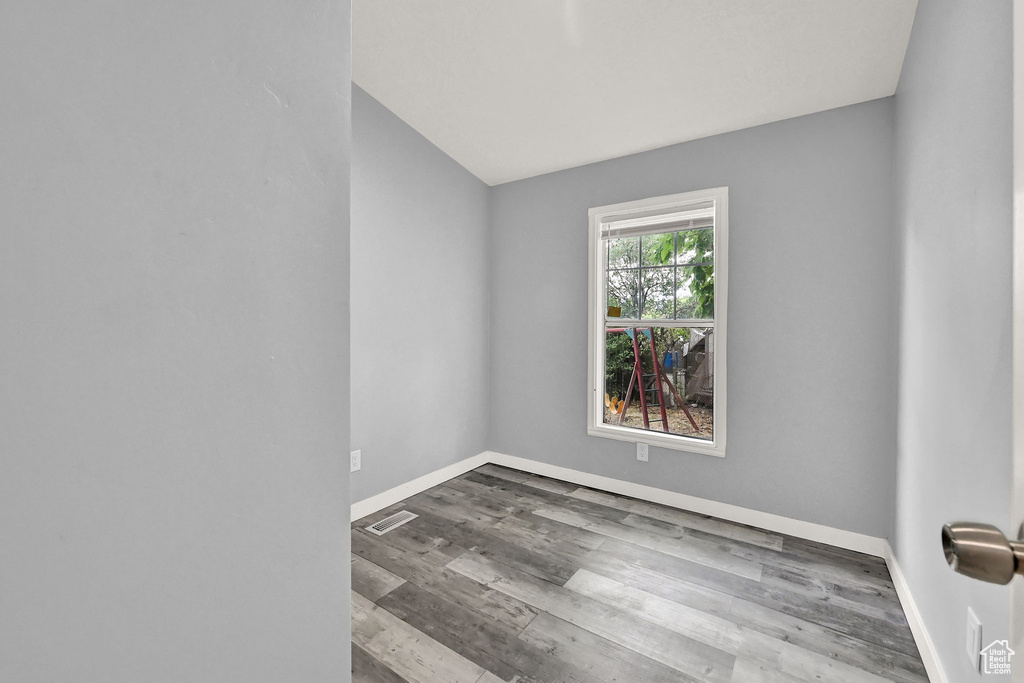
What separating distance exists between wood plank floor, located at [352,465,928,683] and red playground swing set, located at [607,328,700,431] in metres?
0.65

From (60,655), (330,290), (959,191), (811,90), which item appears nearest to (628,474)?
(959,191)

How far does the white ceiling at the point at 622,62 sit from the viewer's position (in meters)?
1.83

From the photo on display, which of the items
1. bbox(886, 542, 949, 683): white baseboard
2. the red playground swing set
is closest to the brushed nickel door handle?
bbox(886, 542, 949, 683): white baseboard

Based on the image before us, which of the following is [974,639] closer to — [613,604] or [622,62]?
[613,604]

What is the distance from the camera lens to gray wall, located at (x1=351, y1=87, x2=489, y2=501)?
258 centimetres

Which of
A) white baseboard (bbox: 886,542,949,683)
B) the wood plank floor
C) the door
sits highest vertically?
the door

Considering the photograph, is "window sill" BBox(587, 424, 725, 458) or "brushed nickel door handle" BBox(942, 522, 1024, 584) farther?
"window sill" BBox(587, 424, 725, 458)

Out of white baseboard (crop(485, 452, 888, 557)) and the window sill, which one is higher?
the window sill

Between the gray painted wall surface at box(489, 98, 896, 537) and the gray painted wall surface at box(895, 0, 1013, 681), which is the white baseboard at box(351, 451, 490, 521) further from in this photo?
the gray painted wall surface at box(895, 0, 1013, 681)

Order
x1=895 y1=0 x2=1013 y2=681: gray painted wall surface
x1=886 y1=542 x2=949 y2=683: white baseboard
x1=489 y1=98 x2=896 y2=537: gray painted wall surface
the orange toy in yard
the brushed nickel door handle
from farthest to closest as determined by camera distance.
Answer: the orange toy in yard < x1=489 y1=98 x2=896 y2=537: gray painted wall surface < x1=886 y1=542 x2=949 y2=683: white baseboard < x1=895 y1=0 x2=1013 y2=681: gray painted wall surface < the brushed nickel door handle

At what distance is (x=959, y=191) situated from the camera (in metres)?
1.24

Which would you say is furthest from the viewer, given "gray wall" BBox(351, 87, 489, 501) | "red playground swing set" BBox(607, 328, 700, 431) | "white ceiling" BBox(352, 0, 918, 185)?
"red playground swing set" BBox(607, 328, 700, 431)

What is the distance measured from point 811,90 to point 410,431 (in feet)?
10.00

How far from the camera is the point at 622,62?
2115 millimetres
